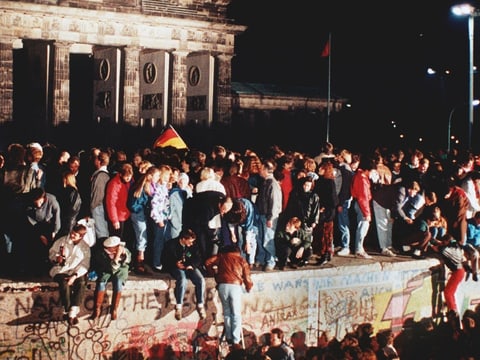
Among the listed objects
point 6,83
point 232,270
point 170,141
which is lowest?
point 232,270

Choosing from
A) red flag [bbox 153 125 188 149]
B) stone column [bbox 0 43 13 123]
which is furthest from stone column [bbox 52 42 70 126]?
red flag [bbox 153 125 188 149]

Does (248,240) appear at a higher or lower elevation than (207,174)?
lower

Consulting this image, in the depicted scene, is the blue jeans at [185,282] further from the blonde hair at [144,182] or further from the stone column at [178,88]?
the stone column at [178,88]

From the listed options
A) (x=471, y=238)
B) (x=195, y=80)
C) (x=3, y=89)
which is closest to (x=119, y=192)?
(x=471, y=238)

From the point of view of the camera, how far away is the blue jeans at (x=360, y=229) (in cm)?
1909

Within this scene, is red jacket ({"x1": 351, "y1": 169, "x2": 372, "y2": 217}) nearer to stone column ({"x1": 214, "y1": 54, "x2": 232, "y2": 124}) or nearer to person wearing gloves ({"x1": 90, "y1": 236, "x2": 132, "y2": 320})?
person wearing gloves ({"x1": 90, "y1": 236, "x2": 132, "y2": 320})

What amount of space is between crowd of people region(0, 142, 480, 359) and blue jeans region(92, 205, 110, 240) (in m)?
0.02

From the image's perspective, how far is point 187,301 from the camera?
52.9 ft

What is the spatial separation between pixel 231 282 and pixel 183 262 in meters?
0.97

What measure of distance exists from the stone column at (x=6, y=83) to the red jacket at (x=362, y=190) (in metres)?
22.9

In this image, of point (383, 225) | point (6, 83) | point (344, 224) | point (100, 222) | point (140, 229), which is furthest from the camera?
point (6, 83)

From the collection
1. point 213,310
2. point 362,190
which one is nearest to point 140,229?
point 213,310

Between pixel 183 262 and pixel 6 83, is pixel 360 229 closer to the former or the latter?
pixel 183 262

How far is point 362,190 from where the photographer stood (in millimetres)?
18828
